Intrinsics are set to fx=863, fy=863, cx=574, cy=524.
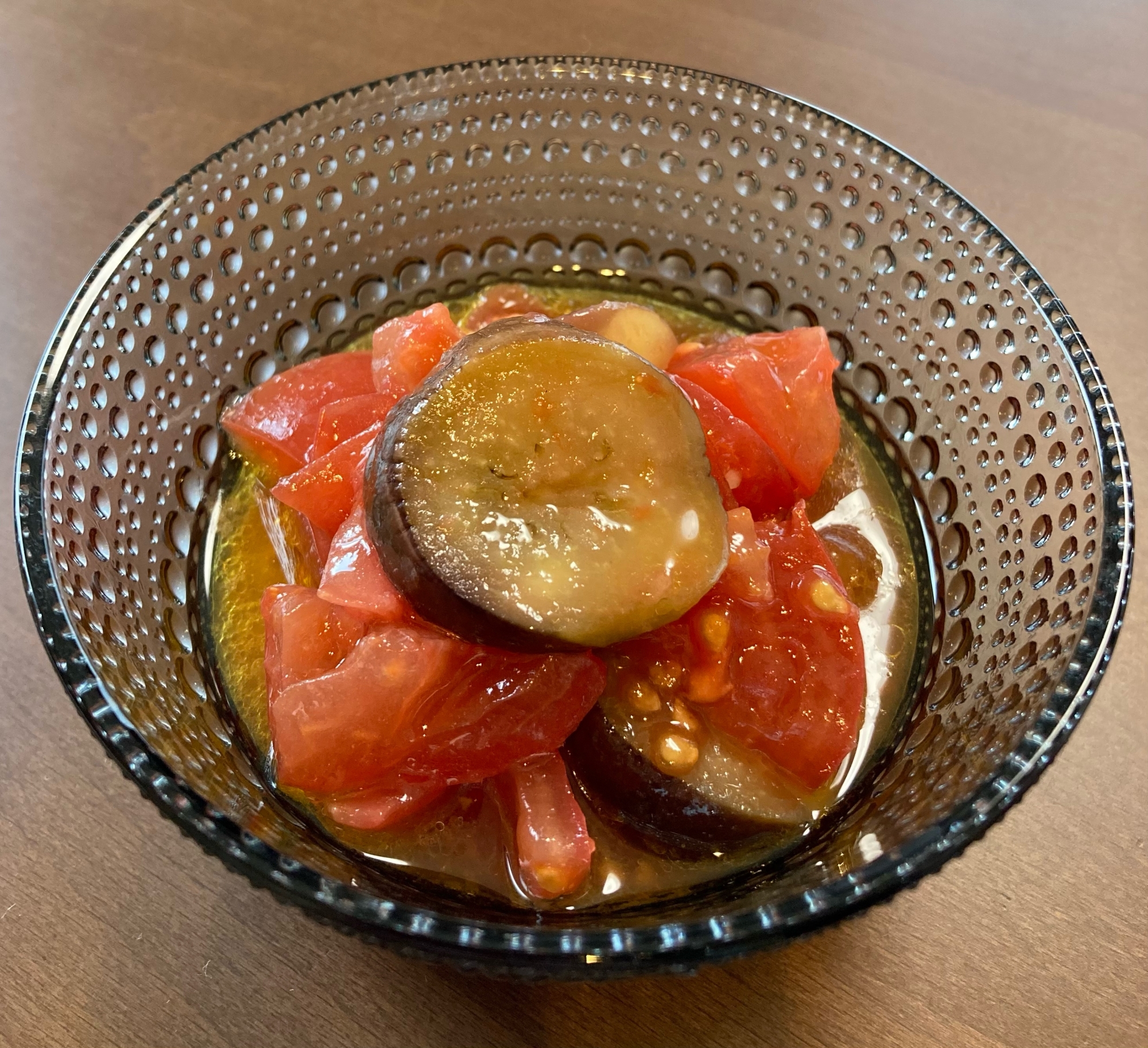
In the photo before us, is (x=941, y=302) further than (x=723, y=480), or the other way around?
(x=941, y=302)

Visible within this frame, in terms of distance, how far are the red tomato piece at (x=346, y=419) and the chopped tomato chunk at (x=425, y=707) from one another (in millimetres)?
345

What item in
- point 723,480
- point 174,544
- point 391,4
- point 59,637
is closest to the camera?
point 59,637

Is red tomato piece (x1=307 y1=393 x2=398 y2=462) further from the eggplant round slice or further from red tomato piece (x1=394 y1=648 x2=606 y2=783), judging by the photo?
red tomato piece (x1=394 y1=648 x2=606 y2=783)

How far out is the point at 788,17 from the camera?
2266 mm

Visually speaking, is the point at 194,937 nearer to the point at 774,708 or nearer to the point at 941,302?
the point at 774,708

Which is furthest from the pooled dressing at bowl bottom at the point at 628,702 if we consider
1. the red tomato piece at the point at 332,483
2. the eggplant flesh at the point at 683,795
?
the red tomato piece at the point at 332,483

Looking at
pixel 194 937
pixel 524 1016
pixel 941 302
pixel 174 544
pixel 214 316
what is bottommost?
pixel 194 937

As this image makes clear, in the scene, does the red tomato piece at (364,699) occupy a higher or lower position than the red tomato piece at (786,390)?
lower

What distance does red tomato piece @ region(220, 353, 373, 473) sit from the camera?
1.37m

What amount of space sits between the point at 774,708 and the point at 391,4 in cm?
213

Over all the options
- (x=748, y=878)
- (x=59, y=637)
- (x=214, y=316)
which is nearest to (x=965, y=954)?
(x=748, y=878)

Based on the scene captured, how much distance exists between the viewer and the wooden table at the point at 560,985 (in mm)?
1136

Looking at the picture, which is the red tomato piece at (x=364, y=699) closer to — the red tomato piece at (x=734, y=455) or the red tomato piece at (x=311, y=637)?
the red tomato piece at (x=311, y=637)

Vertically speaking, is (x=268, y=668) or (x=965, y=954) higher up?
(x=965, y=954)
